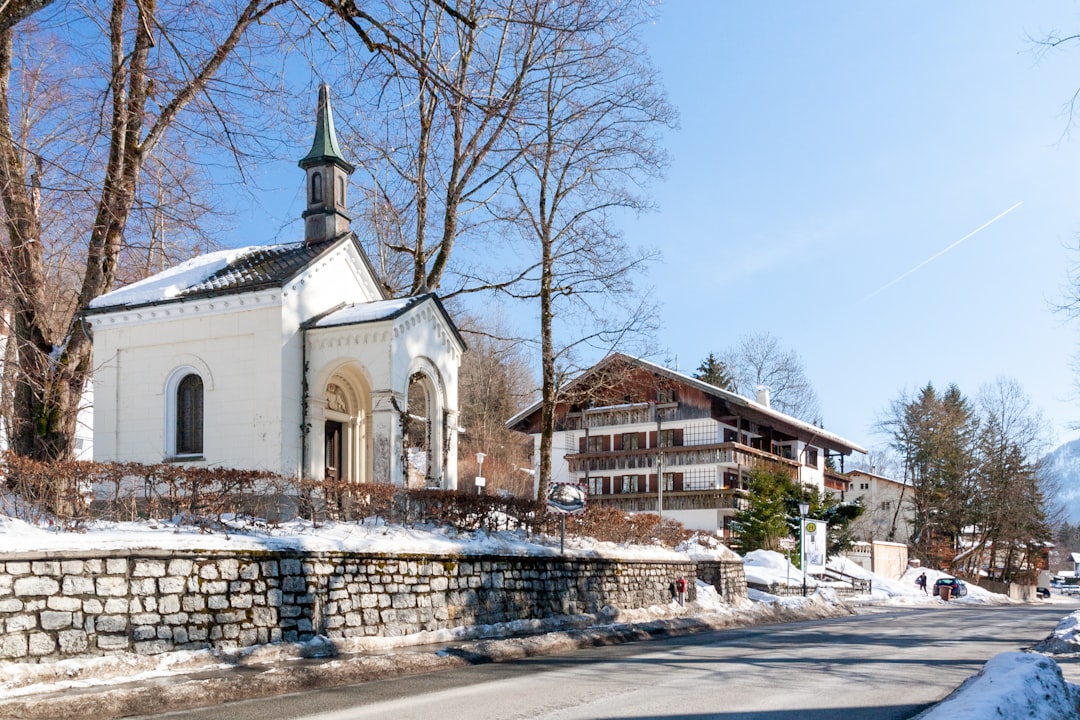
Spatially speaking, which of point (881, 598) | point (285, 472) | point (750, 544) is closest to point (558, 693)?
point (285, 472)

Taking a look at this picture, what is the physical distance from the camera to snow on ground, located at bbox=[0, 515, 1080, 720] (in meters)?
7.86

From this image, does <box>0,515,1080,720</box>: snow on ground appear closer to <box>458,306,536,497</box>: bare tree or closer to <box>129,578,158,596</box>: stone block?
<box>129,578,158,596</box>: stone block

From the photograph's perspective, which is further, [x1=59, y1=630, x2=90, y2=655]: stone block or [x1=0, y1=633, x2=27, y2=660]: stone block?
[x1=59, y1=630, x2=90, y2=655]: stone block

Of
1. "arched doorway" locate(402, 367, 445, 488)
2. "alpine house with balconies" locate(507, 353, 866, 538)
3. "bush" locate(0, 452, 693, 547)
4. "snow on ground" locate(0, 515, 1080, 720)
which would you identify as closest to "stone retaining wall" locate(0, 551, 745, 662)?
"snow on ground" locate(0, 515, 1080, 720)

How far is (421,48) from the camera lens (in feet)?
27.7

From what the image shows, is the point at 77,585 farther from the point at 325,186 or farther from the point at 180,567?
the point at 325,186

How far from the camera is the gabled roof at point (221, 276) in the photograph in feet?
71.3

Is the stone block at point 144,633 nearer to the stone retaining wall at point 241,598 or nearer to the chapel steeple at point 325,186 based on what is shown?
the stone retaining wall at point 241,598

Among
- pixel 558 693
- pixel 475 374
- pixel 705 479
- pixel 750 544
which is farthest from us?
pixel 475 374

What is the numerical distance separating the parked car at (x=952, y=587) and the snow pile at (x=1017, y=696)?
44853mm

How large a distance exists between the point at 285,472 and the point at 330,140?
32.2ft

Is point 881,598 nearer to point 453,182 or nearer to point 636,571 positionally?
point 636,571

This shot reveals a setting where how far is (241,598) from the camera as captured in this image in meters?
12.0

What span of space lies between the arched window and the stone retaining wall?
8821mm
